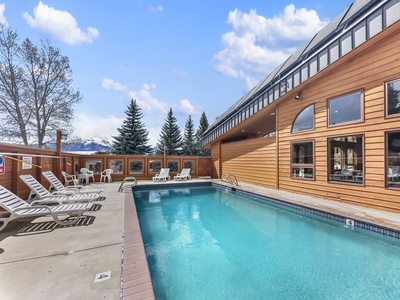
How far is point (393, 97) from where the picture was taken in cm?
515

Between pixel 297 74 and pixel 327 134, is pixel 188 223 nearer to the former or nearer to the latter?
pixel 327 134

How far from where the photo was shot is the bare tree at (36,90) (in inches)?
511

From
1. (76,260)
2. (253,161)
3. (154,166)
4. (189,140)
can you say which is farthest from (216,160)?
(189,140)

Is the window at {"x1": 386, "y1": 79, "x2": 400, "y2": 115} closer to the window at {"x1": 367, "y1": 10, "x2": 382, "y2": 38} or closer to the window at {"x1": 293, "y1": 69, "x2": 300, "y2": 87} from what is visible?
the window at {"x1": 367, "y1": 10, "x2": 382, "y2": 38}

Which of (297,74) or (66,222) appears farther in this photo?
(297,74)

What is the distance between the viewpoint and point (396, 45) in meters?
5.02

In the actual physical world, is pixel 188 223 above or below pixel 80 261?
below

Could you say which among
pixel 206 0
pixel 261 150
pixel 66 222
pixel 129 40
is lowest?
pixel 66 222

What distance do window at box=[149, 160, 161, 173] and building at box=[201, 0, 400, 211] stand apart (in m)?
7.35

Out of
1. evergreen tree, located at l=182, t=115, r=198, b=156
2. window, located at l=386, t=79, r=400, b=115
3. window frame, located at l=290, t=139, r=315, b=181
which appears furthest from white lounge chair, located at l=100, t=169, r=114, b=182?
evergreen tree, located at l=182, t=115, r=198, b=156

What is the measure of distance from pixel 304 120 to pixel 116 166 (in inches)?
424

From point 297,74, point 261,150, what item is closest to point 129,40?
point 297,74

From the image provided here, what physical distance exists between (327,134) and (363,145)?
113 centimetres

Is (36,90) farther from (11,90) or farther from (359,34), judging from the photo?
(359,34)
